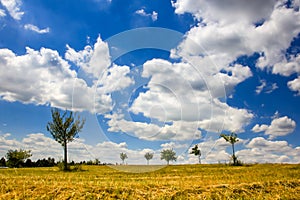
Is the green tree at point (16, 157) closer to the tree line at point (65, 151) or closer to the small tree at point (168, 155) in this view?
the tree line at point (65, 151)

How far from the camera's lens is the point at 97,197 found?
11.1 meters

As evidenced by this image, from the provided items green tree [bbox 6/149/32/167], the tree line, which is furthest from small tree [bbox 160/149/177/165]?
green tree [bbox 6/149/32/167]

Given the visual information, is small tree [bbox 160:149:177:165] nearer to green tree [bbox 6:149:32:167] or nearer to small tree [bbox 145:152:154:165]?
small tree [bbox 145:152:154:165]

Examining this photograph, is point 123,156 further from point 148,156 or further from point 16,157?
point 16,157

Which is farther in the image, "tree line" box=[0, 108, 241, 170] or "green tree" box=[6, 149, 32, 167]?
"green tree" box=[6, 149, 32, 167]

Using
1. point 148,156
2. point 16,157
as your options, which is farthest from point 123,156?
point 16,157

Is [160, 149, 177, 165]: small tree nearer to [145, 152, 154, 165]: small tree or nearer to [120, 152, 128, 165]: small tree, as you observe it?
[145, 152, 154, 165]: small tree

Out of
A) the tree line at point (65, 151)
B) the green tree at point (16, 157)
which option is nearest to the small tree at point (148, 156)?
the tree line at point (65, 151)

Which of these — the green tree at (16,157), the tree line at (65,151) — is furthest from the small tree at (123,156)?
the green tree at (16,157)

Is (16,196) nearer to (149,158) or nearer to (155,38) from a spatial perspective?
(149,158)

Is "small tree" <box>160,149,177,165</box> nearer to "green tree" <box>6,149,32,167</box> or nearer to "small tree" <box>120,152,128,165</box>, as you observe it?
"small tree" <box>120,152,128,165</box>

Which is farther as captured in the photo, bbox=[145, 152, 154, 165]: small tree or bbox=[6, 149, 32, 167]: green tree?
bbox=[6, 149, 32, 167]: green tree

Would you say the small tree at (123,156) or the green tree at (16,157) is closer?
the small tree at (123,156)

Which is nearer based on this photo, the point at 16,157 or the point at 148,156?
the point at 148,156
